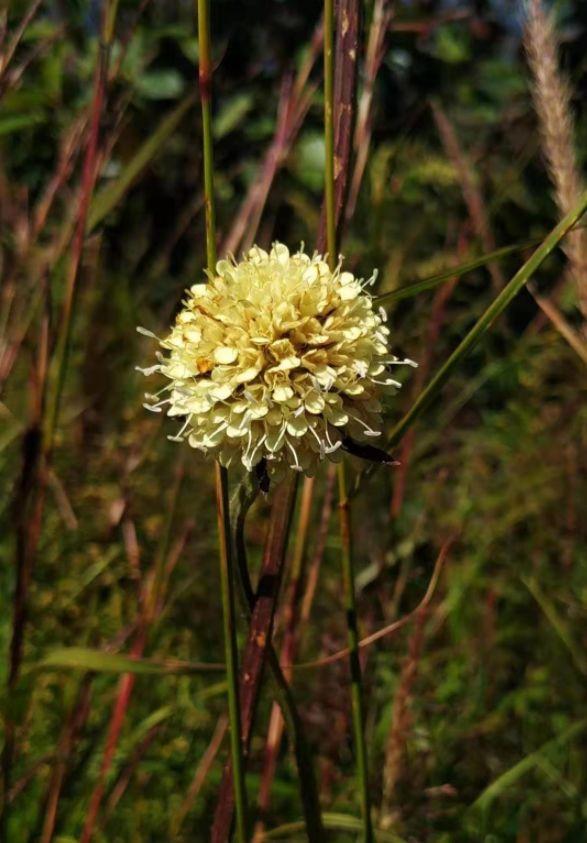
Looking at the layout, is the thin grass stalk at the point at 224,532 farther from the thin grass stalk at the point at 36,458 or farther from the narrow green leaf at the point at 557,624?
the narrow green leaf at the point at 557,624

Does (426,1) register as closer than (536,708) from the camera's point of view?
No

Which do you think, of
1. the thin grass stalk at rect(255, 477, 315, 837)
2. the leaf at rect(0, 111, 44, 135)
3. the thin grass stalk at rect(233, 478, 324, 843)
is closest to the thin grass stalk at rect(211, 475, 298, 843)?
the thin grass stalk at rect(233, 478, 324, 843)

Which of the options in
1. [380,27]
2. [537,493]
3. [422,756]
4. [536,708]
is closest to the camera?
[380,27]

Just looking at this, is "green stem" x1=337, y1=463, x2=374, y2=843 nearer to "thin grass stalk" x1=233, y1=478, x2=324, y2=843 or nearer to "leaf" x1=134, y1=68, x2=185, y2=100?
"thin grass stalk" x1=233, y1=478, x2=324, y2=843

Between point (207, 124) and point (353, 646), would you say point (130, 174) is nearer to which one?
point (207, 124)

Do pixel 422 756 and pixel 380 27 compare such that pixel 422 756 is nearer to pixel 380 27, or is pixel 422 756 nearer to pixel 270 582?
pixel 270 582

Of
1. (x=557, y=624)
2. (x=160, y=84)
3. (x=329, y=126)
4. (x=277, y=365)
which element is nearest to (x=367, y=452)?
(x=277, y=365)

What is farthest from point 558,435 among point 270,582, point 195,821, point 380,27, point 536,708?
point 270,582

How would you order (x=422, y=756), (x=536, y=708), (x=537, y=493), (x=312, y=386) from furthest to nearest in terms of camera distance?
(x=537, y=493) → (x=536, y=708) → (x=422, y=756) → (x=312, y=386)
